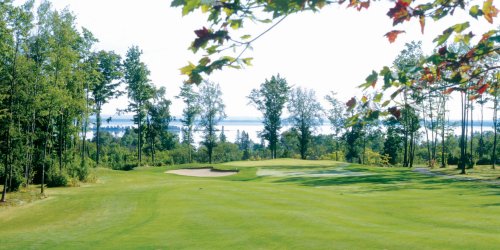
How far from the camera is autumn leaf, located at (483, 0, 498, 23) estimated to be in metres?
3.07

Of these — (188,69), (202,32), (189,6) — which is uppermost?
(189,6)

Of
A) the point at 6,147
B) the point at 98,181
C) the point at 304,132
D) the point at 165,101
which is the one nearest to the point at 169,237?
the point at 6,147

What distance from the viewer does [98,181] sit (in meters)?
33.5

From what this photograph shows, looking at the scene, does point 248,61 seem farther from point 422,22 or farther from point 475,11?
point 475,11

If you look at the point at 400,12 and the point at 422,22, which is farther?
the point at 422,22

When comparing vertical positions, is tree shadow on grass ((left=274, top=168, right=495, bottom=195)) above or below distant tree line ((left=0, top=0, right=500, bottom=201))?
below

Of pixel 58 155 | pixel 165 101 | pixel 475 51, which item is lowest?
pixel 58 155

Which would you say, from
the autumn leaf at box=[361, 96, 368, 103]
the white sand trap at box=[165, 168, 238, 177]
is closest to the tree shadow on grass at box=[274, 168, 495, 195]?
the white sand trap at box=[165, 168, 238, 177]

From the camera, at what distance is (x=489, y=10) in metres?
3.08

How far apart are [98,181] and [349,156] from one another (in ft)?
164

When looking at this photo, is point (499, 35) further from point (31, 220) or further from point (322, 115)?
point (322, 115)

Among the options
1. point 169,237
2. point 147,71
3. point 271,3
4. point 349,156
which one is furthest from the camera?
point 349,156

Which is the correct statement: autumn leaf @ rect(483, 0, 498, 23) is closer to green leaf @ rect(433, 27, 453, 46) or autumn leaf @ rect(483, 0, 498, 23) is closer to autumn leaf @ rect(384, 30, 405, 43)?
green leaf @ rect(433, 27, 453, 46)

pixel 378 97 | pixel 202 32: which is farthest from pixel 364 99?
pixel 202 32
